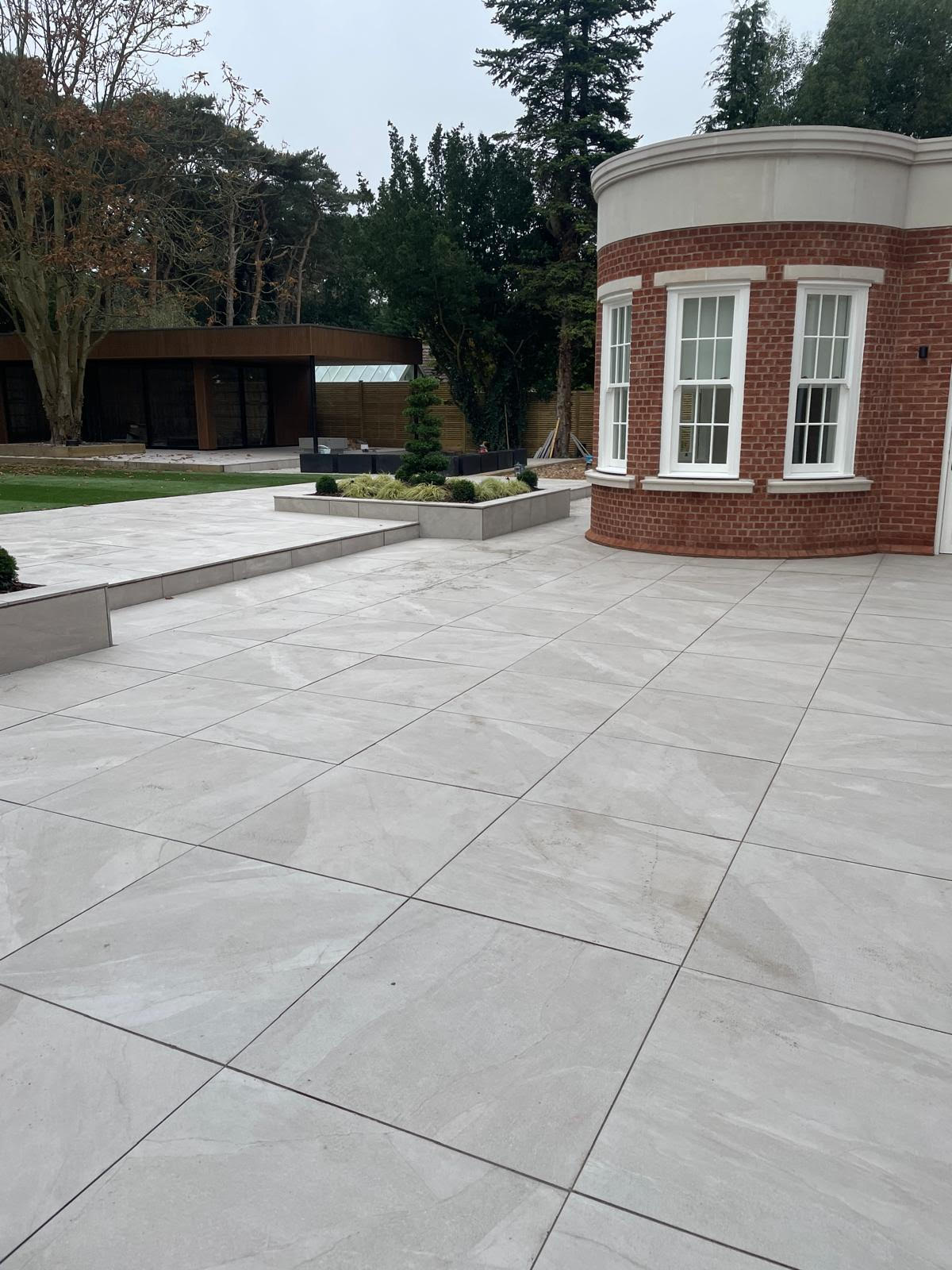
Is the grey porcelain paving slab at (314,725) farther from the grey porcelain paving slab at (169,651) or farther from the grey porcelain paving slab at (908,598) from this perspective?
the grey porcelain paving slab at (908,598)

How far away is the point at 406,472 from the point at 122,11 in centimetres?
1708

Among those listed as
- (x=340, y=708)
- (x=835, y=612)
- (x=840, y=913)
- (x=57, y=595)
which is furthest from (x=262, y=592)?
(x=840, y=913)

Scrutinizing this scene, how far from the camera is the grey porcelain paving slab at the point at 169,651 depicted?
7.34m

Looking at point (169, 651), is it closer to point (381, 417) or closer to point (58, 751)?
point (58, 751)

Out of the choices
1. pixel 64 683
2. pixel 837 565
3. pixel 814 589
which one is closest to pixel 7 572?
pixel 64 683

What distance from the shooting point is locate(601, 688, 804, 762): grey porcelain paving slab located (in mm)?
5547

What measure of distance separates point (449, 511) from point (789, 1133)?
39.8ft

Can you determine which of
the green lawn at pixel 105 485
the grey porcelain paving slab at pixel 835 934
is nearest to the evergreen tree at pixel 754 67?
the green lawn at pixel 105 485

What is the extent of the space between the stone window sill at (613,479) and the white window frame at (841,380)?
74.5 inches

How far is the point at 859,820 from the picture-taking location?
179 inches

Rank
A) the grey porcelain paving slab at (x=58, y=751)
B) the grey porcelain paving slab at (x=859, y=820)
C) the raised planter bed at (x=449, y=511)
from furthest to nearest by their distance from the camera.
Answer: the raised planter bed at (x=449, y=511) < the grey porcelain paving slab at (x=58, y=751) < the grey porcelain paving slab at (x=859, y=820)

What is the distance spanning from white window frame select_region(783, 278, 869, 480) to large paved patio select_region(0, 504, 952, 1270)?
5712mm

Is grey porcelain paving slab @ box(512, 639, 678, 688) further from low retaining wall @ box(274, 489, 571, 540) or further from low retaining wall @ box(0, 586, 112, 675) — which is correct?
low retaining wall @ box(274, 489, 571, 540)

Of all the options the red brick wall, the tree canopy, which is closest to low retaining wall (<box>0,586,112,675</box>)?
the red brick wall
